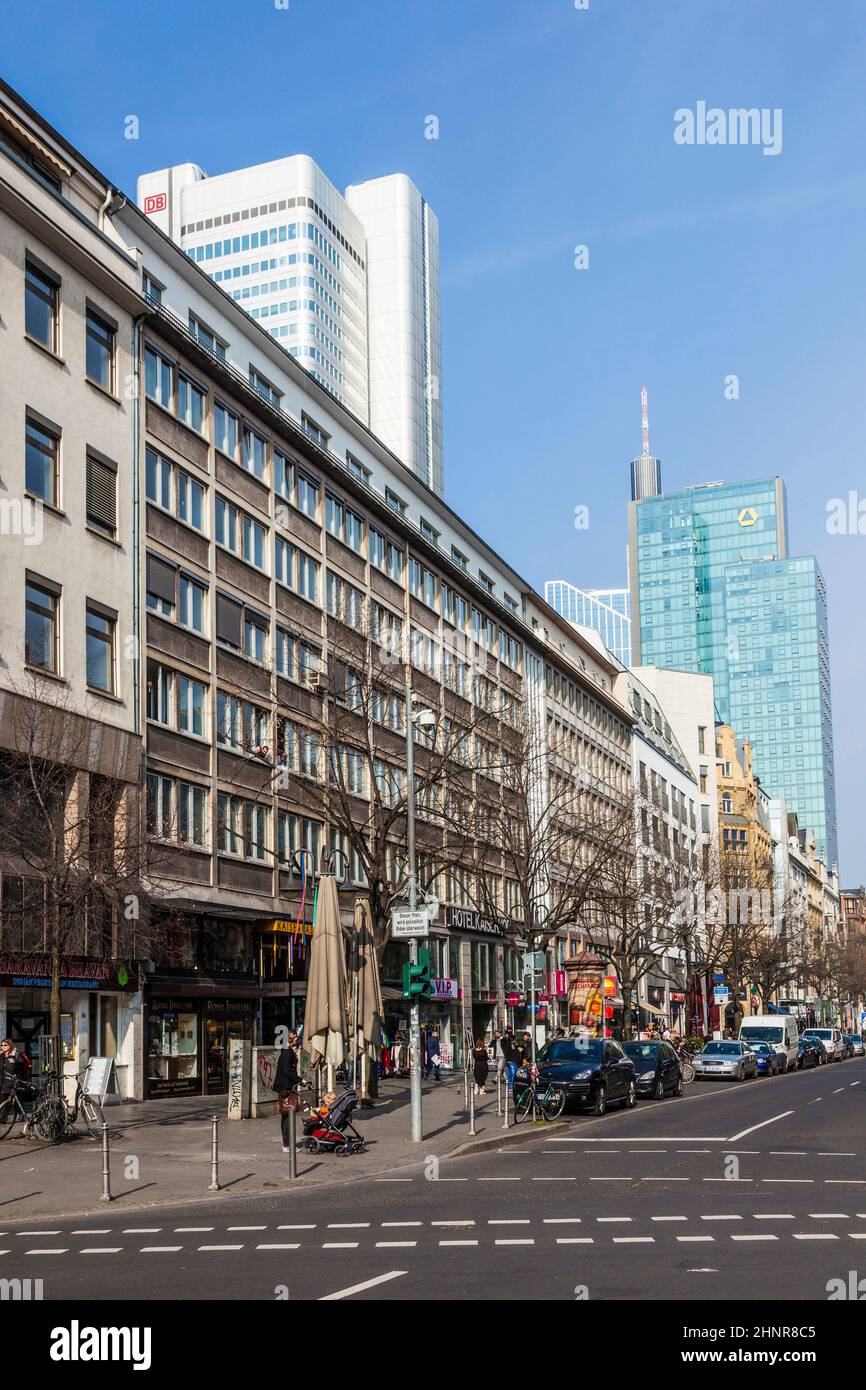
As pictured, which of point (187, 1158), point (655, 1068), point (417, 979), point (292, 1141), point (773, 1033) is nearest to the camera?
point (292, 1141)

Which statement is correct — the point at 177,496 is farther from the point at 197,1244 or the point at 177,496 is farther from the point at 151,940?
the point at 197,1244

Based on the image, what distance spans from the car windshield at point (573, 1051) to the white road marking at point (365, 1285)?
22.3 metres

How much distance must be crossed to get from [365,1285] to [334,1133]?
1271 cm

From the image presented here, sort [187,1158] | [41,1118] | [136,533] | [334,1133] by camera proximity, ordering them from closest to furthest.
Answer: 1. [187,1158]
2. [334,1133]
3. [41,1118]
4. [136,533]

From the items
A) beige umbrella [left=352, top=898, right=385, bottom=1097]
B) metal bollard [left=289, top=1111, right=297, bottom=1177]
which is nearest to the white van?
beige umbrella [left=352, top=898, right=385, bottom=1097]

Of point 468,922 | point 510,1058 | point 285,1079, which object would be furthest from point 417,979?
point 468,922

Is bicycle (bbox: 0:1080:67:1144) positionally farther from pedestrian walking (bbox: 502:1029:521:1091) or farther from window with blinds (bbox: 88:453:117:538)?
window with blinds (bbox: 88:453:117:538)

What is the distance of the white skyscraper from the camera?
151 m

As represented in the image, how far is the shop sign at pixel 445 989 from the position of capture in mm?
56562

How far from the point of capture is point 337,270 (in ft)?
521

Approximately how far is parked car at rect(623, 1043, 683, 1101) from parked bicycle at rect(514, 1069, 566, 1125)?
23.9ft

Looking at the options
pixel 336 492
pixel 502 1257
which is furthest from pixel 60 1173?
pixel 336 492

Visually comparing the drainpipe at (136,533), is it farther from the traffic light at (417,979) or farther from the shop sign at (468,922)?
the shop sign at (468,922)

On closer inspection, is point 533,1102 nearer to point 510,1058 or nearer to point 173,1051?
point 510,1058
